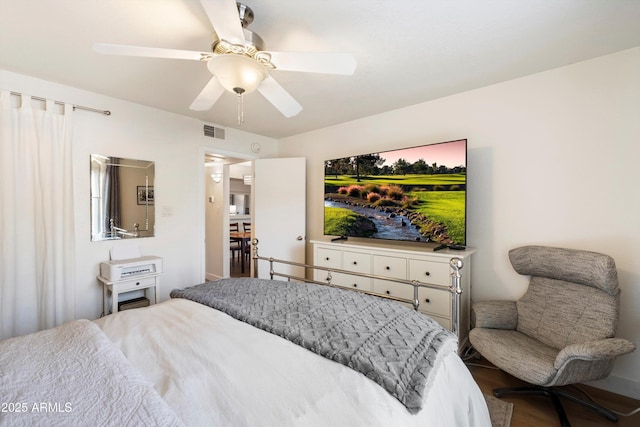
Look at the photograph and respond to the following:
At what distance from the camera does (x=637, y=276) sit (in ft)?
6.34

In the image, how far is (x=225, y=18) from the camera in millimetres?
1198

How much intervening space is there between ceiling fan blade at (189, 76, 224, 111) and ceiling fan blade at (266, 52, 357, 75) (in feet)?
1.57

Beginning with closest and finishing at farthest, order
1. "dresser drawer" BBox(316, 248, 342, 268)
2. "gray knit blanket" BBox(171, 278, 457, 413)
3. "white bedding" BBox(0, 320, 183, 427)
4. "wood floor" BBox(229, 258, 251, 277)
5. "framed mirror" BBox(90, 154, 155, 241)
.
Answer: "white bedding" BBox(0, 320, 183, 427) → "gray knit blanket" BBox(171, 278, 457, 413) → "framed mirror" BBox(90, 154, 155, 241) → "dresser drawer" BBox(316, 248, 342, 268) → "wood floor" BBox(229, 258, 251, 277)

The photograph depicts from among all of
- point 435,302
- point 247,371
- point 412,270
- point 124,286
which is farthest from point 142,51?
point 435,302

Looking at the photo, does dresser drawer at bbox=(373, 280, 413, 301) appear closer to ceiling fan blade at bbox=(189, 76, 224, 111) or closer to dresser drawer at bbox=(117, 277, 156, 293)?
ceiling fan blade at bbox=(189, 76, 224, 111)

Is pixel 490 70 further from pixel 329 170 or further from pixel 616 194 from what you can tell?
pixel 329 170

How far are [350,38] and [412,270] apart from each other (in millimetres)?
1886

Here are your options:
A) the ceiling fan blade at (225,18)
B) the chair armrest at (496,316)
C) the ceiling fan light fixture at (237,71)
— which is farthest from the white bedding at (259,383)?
the ceiling fan blade at (225,18)

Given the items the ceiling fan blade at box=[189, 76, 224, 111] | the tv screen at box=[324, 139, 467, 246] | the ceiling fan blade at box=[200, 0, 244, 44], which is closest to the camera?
the ceiling fan blade at box=[200, 0, 244, 44]

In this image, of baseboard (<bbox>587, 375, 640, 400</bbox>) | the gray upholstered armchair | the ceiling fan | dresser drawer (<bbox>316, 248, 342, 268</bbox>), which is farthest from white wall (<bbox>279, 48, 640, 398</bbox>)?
the ceiling fan

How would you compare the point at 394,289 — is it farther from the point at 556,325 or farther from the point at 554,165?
the point at 554,165

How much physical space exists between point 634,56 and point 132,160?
4.33m

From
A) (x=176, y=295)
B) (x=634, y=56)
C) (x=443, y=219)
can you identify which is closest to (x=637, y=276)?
(x=443, y=219)

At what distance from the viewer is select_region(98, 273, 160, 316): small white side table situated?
2.55 metres
